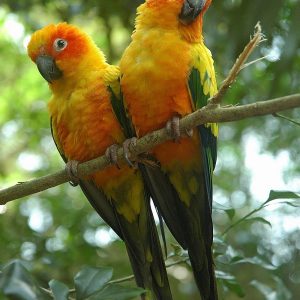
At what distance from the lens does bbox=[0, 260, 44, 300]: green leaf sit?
1.57m

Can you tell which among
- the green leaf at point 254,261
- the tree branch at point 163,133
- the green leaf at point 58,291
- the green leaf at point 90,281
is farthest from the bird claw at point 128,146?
the green leaf at point 58,291

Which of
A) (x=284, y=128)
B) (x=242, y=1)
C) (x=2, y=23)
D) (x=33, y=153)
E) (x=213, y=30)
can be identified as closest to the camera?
(x=242, y=1)

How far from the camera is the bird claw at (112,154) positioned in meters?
2.85

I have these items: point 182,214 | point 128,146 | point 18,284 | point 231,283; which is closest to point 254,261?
point 231,283

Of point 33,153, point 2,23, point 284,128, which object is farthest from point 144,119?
point 33,153

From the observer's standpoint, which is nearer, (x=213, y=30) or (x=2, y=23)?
(x=213, y=30)

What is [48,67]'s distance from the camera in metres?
3.21

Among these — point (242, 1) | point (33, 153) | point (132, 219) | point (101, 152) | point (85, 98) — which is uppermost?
point (242, 1)

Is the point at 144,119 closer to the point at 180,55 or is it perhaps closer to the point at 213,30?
the point at 180,55

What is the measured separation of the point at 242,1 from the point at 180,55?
0.42m

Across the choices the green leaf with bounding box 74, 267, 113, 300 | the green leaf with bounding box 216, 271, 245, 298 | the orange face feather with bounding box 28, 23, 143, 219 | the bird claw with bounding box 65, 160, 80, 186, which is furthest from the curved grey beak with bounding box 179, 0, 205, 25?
the green leaf with bounding box 74, 267, 113, 300

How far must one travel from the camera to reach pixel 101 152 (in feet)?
10.1

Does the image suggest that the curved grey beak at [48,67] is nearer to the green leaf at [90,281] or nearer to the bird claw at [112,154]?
the bird claw at [112,154]

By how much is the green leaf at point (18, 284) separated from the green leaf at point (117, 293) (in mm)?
236
